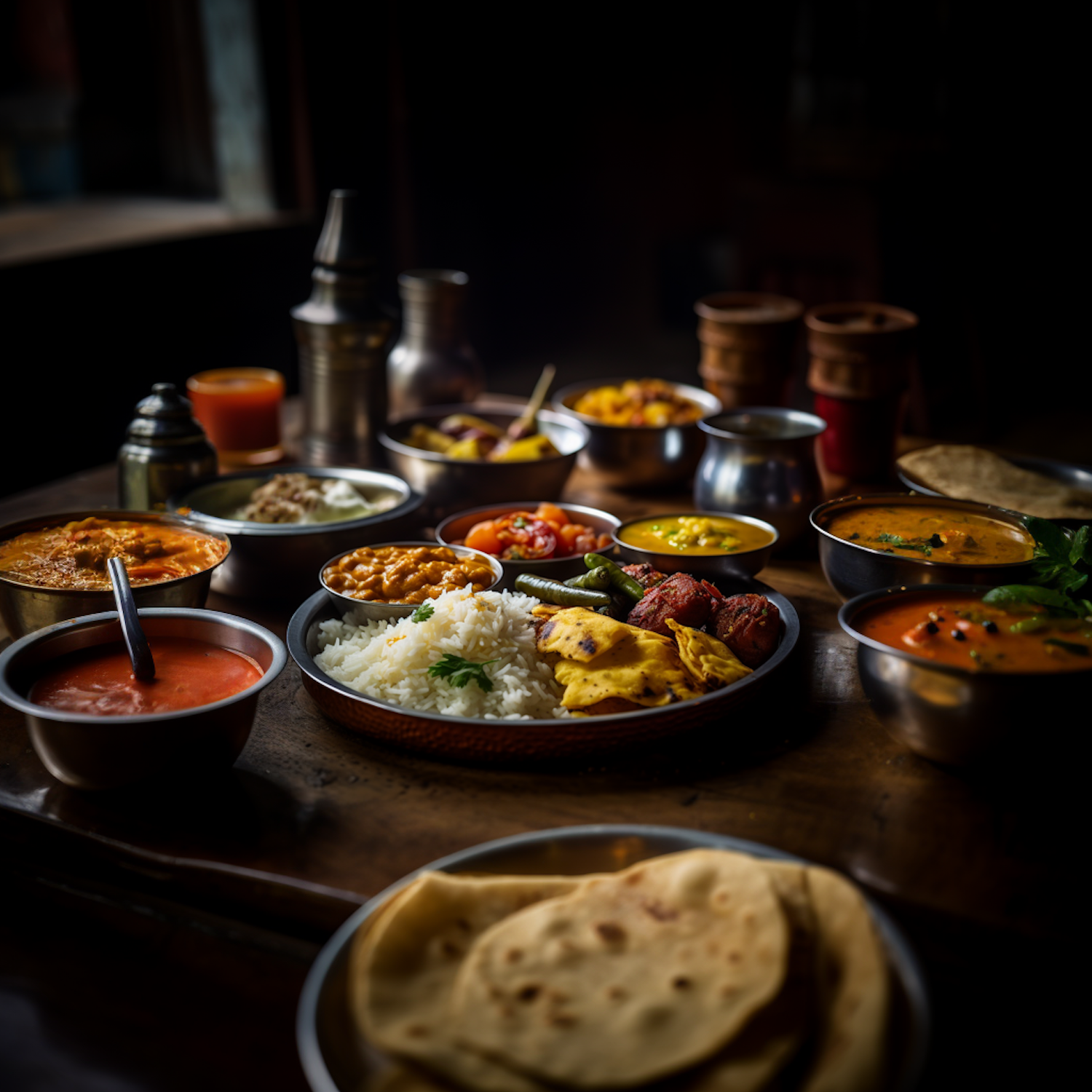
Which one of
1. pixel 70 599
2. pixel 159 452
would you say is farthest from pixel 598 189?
pixel 70 599

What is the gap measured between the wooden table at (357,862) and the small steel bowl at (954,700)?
0.15 feet

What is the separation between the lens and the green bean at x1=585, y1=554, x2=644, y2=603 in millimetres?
1996

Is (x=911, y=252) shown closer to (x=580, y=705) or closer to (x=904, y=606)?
(x=904, y=606)

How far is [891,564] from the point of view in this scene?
79.0 inches

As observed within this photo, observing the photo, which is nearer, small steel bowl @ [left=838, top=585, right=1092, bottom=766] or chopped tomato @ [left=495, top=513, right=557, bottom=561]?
small steel bowl @ [left=838, top=585, right=1092, bottom=766]

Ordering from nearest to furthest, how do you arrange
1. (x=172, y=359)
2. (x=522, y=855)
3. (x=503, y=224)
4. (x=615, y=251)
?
(x=522, y=855) → (x=172, y=359) → (x=503, y=224) → (x=615, y=251)

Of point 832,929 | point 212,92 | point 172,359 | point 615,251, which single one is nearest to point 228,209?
point 212,92

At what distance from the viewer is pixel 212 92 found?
482 cm

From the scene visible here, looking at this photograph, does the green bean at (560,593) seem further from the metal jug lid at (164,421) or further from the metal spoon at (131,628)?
the metal jug lid at (164,421)

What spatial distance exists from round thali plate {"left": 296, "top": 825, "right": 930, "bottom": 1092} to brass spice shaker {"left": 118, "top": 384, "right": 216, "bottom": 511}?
1477 millimetres

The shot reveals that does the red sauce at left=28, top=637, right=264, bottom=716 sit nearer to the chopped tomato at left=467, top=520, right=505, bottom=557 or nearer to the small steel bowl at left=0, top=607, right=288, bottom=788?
the small steel bowl at left=0, top=607, right=288, bottom=788

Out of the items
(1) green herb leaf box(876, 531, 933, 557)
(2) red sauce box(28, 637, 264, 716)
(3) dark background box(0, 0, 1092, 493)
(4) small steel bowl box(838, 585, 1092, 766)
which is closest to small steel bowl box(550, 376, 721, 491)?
(1) green herb leaf box(876, 531, 933, 557)

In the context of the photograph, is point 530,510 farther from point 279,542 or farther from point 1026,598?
point 1026,598

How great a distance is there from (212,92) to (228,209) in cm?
53
